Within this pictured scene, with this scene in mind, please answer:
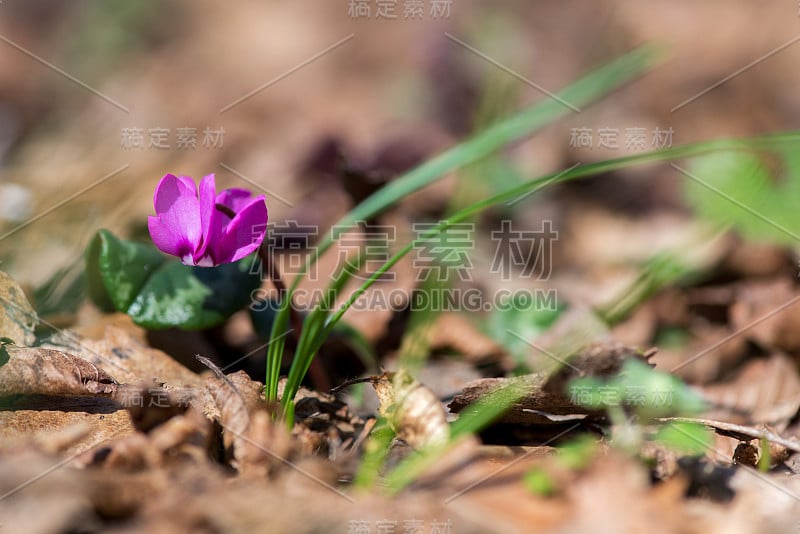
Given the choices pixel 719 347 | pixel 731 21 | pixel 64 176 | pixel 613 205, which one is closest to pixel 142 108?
pixel 64 176

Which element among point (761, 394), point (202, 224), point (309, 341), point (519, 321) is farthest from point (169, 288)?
point (761, 394)

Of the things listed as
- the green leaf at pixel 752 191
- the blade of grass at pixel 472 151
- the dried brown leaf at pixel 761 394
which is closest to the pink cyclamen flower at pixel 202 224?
the blade of grass at pixel 472 151

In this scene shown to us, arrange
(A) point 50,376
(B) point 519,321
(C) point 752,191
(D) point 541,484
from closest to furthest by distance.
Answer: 1. (D) point 541,484
2. (A) point 50,376
3. (B) point 519,321
4. (C) point 752,191

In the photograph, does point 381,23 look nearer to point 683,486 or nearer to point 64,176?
point 64,176

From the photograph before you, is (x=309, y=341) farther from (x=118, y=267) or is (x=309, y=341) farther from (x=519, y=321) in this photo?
(x=519, y=321)

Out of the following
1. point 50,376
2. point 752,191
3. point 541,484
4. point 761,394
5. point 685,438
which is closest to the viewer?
point 541,484

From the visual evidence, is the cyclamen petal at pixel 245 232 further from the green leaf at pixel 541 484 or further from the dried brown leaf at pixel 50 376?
the green leaf at pixel 541 484
